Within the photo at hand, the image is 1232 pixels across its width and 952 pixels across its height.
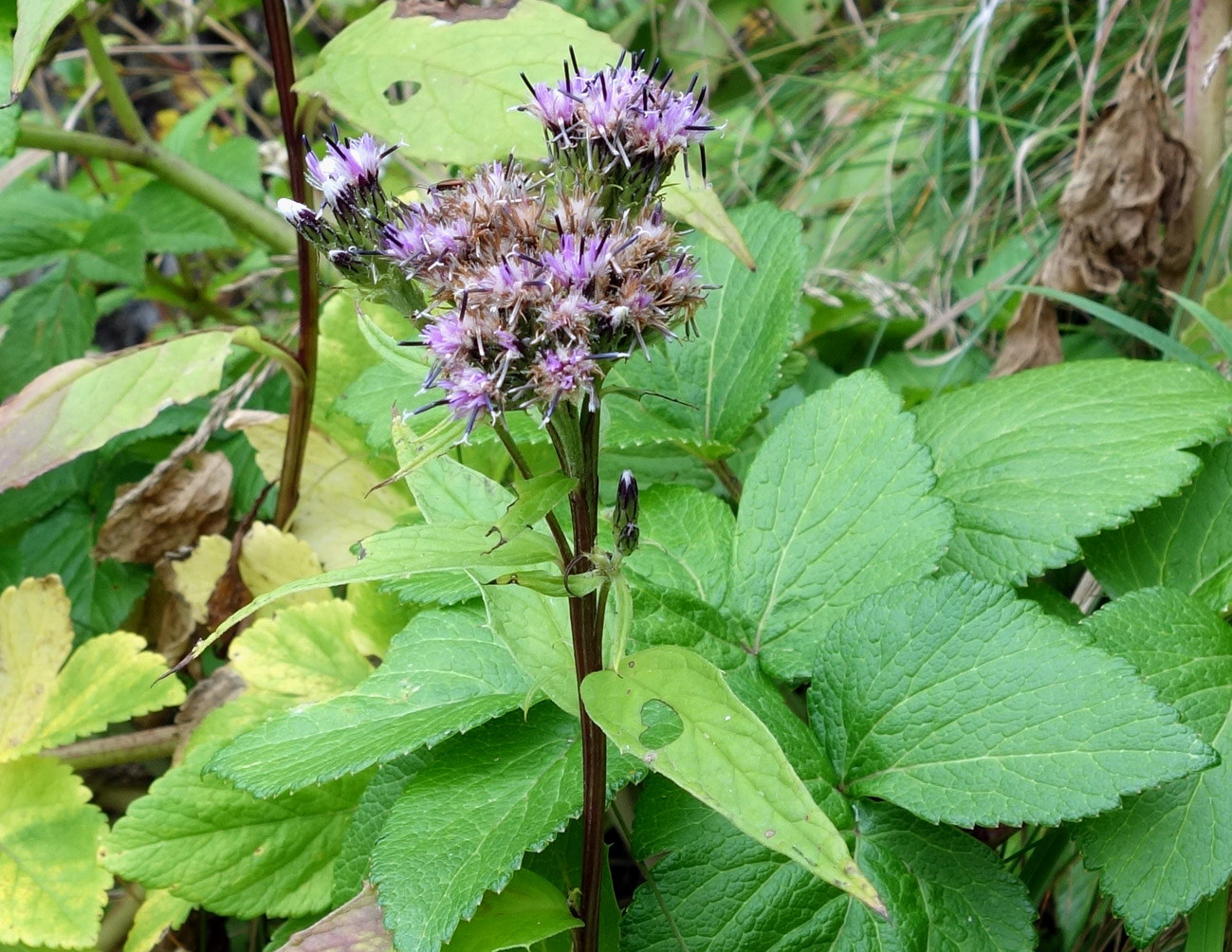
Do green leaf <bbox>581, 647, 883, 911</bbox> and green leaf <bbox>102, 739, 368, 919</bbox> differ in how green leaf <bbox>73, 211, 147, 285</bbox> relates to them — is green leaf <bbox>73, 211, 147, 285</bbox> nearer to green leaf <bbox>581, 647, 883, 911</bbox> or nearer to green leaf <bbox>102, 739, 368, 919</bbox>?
green leaf <bbox>102, 739, 368, 919</bbox>

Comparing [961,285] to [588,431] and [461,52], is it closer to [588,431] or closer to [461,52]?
[461,52]

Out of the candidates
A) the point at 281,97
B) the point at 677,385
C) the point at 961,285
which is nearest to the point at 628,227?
the point at 677,385

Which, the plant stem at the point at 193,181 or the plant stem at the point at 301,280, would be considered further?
the plant stem at the point at 193,181

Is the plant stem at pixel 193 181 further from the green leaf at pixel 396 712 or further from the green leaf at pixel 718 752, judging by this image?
the green leaf at pixel 718 752

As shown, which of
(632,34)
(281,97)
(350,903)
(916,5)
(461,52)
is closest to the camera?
(350,903)

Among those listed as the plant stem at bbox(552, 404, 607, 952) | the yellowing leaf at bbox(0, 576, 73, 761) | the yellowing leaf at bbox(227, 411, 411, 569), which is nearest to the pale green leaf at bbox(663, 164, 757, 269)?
the plant stem at bbox(552, 404, 607, 952)

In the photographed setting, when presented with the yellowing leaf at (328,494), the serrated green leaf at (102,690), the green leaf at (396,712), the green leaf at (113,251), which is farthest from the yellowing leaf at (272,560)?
the green leaf at (113,251)

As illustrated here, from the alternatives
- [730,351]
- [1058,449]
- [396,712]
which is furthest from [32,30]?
[1058,449]
